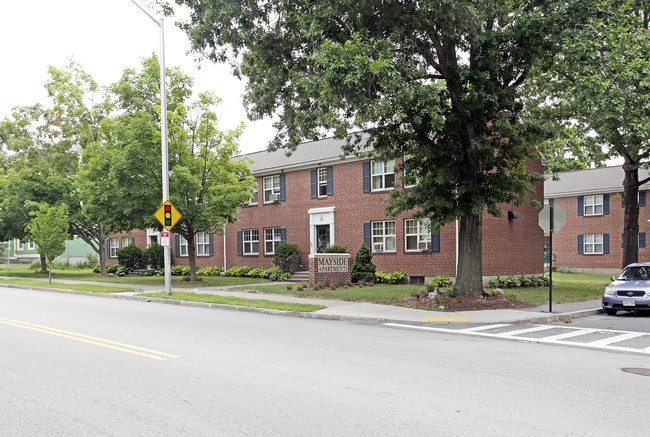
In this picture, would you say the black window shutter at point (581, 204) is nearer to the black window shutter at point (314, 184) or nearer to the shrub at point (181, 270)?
the black window shutter at point (314, 184)

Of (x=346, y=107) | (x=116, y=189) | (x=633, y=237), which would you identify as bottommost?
(x=633, y=237)

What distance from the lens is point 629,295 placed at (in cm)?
1546

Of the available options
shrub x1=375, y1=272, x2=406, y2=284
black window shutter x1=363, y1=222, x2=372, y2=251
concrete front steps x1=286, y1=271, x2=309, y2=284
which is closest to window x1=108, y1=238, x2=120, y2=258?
Result: concrete front steps x1=286, y1=271, x2=309, y2=284

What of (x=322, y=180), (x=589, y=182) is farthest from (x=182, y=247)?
(x=589, y=182)

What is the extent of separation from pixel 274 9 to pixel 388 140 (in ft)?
17.5

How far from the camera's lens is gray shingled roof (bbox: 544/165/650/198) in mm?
36509

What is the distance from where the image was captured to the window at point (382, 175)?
83.6 feet

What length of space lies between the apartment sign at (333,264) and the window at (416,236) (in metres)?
3.61

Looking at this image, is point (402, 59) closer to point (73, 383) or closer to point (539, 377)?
point (539, 377)

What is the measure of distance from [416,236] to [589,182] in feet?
67.1

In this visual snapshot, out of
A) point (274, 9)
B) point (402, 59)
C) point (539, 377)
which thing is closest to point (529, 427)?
point (539, 377)

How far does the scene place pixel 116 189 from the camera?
77.2 ft

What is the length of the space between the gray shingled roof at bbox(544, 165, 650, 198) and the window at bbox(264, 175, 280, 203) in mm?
19128

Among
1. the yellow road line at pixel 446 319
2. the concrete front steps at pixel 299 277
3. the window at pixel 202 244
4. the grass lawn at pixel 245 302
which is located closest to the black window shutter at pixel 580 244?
the concrete front steps at pixel 299 277
